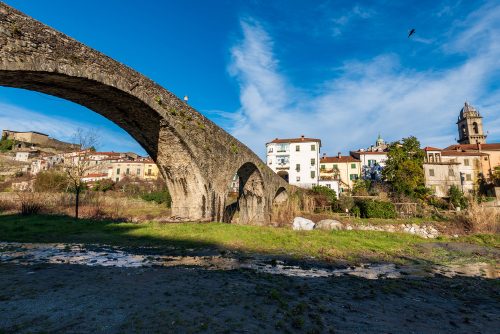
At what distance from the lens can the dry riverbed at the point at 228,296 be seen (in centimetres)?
350

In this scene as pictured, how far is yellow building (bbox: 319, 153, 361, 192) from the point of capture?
55.0 meters

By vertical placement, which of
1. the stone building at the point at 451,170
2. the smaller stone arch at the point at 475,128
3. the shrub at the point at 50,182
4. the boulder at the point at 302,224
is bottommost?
the boulder at the point at 302,224

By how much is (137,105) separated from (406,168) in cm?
4002

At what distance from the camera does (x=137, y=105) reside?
11.5 meters

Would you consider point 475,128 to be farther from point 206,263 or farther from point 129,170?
point 206,263

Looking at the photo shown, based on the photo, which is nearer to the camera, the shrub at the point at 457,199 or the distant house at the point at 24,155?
the shrub at the point at 457,199

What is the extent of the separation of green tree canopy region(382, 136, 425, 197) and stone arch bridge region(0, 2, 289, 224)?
96.7ft

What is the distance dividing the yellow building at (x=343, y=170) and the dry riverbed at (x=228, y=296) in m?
48.9

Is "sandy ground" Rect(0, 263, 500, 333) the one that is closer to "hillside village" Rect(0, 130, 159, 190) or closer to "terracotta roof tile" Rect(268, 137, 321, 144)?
"terracotta roof tile" Rect(268, 137, 321, 144)

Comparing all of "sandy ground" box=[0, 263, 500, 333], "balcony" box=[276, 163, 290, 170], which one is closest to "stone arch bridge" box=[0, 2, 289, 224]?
"sandy ground" box=[0, 263, 500, 333]

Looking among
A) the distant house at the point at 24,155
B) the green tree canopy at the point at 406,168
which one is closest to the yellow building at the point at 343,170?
the green tree canopy at the point at 406,168

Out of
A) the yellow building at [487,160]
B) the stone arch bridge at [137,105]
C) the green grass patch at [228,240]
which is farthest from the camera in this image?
the yellow building at [487,160]

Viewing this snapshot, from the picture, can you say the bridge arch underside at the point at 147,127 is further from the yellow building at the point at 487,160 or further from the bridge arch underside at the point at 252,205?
the yellow building at the point at 487,160

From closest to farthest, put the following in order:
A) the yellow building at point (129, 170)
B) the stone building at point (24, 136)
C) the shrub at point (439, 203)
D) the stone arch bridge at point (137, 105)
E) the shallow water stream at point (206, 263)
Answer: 1. the shallow water stream at point (206, 263)
2. the stone arch bridge at point (137, 105)
3. the shrub at point (439, 203)
4. the yellow building at point (129, 170)
5. the stone building at point (24, 136)
